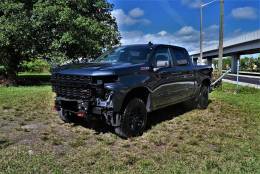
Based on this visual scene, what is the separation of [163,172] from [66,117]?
3577 mm

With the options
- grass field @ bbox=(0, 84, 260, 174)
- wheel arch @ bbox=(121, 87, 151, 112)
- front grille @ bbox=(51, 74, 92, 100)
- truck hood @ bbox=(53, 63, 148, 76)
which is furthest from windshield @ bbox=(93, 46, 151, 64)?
grass field @ bbox=(0, 84, 260, 174)

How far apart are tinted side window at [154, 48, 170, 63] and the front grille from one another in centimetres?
190

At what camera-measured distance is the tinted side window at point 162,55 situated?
25.0 ft

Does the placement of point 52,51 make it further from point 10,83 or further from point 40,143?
point 40,143

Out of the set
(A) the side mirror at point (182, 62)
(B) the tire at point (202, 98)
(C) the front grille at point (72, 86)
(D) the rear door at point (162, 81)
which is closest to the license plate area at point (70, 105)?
(C) the front grille at point (72, 86)

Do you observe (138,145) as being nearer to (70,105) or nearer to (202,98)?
(70,105)

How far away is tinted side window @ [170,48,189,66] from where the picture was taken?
8.38 metres

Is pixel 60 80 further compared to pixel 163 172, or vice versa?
pixel 60 80

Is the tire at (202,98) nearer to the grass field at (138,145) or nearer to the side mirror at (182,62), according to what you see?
the grass field at (138,145)

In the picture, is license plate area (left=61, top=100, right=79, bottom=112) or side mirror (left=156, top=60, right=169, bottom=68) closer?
license plate area (left=61, top=100, right=79, bottom=112)

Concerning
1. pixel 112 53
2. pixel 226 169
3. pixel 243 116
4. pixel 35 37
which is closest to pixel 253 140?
pixel 226 169

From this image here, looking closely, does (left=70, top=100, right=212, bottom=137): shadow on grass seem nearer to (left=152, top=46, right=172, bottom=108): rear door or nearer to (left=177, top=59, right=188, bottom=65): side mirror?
(left=152, top=46, right=172, bottom=108): rear door

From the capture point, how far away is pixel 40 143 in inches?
245

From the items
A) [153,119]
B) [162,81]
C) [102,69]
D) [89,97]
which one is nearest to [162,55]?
[162,81]
